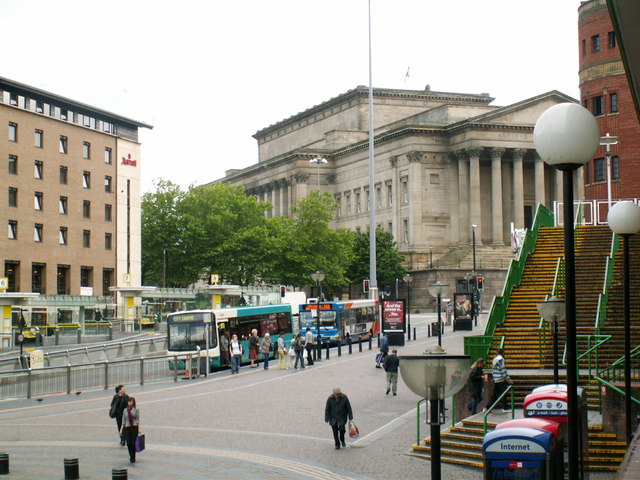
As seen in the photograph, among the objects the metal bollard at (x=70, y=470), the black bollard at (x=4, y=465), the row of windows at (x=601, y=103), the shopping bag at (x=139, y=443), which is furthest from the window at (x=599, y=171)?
the black bollard at (x=4, y=465)

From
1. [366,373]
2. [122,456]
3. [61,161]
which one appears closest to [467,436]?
[122,456]

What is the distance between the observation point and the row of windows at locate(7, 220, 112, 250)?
72438 mm

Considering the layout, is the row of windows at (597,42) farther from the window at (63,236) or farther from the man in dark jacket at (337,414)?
the window at (63,236)

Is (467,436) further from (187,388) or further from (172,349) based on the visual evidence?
(172,349)

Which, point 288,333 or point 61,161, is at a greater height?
point 61,161

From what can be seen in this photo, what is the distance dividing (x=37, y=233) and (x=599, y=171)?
147 ft

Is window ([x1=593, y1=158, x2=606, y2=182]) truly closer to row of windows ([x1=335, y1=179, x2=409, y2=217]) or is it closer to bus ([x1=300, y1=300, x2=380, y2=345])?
bus ([x1=300, y1=300, x2=380, y2=345])

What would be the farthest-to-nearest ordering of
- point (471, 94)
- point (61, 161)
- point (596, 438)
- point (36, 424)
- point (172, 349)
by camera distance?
point (471, 94) < point (61, 161) < point (172, 349) < point (36, 424) < point (596, 438)

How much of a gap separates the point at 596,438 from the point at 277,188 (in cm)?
11397

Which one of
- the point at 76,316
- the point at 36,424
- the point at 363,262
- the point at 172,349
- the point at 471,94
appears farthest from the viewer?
the point at 471,94

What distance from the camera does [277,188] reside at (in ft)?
438

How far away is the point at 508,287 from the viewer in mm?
34062

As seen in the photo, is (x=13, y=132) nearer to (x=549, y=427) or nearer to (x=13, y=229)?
(x=13, y=229)

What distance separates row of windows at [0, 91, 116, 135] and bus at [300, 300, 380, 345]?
2997 cm
